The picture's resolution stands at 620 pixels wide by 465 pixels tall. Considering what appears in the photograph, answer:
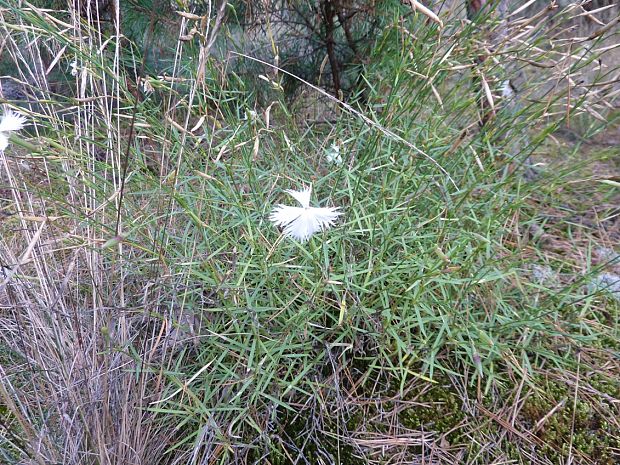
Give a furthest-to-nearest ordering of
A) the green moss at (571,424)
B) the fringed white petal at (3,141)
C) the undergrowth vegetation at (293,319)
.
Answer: the green moss at (571,424) < the undergrowth vegetation at (293,319) < the fringed white petal at (3,141)

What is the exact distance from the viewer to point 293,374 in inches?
48.0

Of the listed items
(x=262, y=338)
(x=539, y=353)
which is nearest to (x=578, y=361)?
(x=539, y=353)

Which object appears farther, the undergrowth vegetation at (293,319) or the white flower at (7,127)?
the undergrowth vegetation at (293,319)

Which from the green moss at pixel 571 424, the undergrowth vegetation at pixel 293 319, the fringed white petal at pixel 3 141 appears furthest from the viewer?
the green moss at pixel 571 424

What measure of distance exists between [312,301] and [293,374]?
0.24 meters

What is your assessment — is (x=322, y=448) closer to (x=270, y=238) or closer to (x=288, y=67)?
(x=270, y=238)

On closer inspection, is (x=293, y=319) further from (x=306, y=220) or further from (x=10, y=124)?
(x=10, y=124)

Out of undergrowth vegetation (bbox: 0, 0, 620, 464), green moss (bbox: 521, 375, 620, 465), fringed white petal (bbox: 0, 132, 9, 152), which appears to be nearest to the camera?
fringed white petal (bbox: 0, 132, 9, 152)

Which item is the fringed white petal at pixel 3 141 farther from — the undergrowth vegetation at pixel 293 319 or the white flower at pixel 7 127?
the undergrowth vegetation at pixel 293 319

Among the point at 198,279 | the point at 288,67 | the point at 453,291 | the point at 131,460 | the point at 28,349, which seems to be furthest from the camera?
the point at 288,67

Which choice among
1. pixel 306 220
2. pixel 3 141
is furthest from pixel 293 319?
pixel 3 141

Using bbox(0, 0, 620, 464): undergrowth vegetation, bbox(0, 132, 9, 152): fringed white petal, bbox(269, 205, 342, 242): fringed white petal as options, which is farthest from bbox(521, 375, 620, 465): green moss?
bbox(0, 132, 9, 152): fringed white petal

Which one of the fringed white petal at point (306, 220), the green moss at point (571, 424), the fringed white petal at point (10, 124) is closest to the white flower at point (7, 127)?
the fringed white petal at point (10, 124)

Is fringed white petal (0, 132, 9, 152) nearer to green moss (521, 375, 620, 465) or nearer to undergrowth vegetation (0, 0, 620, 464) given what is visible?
undergrowth vegetation (0, 0, 620, 464)
